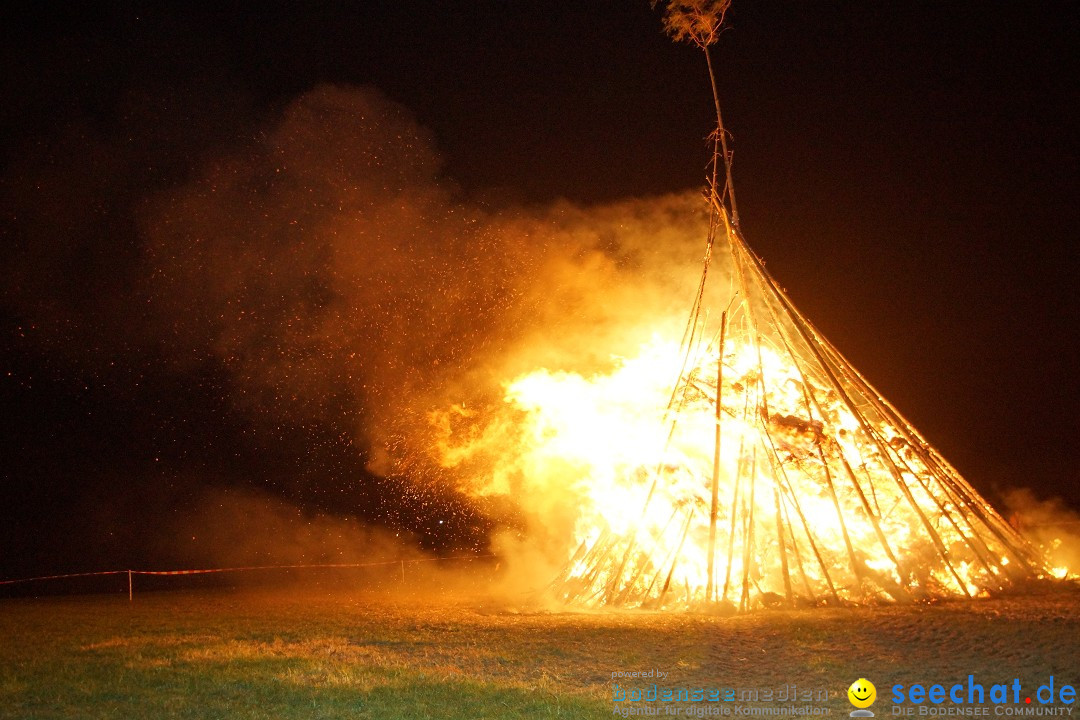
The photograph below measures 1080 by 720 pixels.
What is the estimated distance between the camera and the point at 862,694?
20.1ft

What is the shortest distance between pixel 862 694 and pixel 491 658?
352cm

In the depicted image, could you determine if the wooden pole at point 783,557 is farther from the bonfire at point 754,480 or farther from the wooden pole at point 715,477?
the wooden pole at point 715,477

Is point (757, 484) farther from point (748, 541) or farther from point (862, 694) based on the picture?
point (862, 694)

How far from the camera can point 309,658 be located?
788 centimetres

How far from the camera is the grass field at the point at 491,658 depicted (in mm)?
→ 6207

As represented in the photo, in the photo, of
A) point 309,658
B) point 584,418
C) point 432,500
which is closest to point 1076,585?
point 584,418

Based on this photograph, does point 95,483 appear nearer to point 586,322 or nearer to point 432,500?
point 432,500

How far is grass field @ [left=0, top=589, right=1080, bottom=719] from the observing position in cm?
621

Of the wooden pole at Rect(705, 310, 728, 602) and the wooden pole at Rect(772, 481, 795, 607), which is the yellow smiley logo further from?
the wooden pole at Rect(705, 310, 728, 602)

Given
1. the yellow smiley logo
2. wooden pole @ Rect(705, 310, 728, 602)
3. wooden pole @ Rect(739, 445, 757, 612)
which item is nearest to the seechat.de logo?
the yellow smiley logo

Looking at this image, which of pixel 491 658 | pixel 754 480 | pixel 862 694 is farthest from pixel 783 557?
pixel 491 658

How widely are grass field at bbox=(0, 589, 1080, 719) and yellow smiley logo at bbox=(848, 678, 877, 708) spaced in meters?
0.11

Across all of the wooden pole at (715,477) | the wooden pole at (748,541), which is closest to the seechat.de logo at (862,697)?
the wooden pole at (748,541)

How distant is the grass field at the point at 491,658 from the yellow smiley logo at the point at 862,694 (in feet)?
0.35
